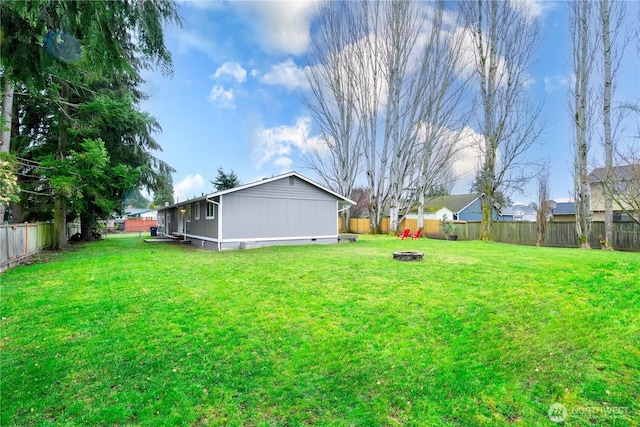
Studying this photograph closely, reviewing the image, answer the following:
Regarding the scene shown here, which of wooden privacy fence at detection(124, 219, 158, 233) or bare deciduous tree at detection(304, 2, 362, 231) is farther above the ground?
bare deciduous tree at detection(304, 2, 362, 231)

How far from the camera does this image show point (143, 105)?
60.5 feet

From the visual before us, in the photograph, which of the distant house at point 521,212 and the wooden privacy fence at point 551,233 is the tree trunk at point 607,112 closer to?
the wooden privacy fence at point 551,233

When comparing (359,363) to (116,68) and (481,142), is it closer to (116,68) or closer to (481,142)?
(116,68)

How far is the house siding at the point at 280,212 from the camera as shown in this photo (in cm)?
1306

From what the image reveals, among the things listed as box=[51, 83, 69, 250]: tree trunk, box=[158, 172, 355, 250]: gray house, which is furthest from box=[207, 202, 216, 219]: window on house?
box=[51, 83, 69, 250]: tree trunk

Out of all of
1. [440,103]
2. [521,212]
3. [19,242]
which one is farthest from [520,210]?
[19,242]

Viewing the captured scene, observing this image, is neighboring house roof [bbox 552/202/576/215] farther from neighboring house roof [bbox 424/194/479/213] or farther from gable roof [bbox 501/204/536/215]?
gable roof [bbox 501/204/536/215]

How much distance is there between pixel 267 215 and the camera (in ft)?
45.5

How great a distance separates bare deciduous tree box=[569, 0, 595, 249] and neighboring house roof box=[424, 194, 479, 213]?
16.1m

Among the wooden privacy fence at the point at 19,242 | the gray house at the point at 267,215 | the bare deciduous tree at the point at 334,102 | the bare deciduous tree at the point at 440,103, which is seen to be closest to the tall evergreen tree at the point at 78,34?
the wooden privacy fence at the point at 19,242

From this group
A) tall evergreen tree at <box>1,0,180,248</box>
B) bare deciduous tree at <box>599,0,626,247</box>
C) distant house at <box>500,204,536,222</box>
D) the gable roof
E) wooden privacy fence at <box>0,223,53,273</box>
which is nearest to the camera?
tall evergreen tree at <box>1,0,180,248</box>

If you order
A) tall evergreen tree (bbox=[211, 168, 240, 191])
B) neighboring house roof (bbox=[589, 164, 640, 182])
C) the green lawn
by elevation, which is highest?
tall evergreen tree (bbox=[211, 168, 240, 191])
